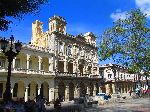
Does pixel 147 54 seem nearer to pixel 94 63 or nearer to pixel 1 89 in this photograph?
pixel 94 63

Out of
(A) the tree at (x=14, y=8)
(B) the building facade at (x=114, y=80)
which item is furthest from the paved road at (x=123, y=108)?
(B) the building facade at (x=114, y=80)

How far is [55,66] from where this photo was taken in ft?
158

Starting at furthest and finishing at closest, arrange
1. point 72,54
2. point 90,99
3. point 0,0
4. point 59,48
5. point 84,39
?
point 84,39, point 72,54, point 59,48, point 90,99, point 0,0

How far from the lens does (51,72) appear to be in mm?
46812

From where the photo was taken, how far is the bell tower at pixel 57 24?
49684mm

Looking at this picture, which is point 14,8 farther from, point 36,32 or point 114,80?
point 114,80

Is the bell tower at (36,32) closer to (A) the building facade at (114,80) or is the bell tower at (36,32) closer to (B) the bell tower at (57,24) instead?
(B) the bell tower at (57,24)

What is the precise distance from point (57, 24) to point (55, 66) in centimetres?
783

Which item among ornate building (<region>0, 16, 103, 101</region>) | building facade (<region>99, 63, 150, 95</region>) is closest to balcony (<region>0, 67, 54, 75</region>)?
ornate building (<region>0, 16, 103, 101</region>)

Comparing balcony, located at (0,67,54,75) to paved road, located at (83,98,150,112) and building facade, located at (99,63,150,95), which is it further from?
building facade, located at (99,63,150,95)

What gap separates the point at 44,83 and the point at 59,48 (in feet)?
22.6

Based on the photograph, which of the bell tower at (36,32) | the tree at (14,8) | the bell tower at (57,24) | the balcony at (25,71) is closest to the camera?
the tree at (14,8)

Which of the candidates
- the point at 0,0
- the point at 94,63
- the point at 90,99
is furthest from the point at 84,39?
the point at 0,0

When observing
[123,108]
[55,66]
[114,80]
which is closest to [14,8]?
[123,108]
